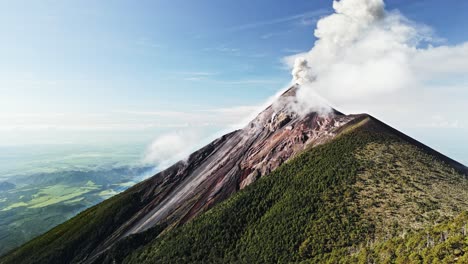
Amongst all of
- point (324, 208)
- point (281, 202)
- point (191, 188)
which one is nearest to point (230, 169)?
point (191, 188)

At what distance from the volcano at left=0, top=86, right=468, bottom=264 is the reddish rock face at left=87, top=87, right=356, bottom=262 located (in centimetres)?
74

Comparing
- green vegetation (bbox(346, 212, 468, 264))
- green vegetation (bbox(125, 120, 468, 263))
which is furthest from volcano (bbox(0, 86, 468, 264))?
green vegetation (bbox(346, 212, 468, 264))

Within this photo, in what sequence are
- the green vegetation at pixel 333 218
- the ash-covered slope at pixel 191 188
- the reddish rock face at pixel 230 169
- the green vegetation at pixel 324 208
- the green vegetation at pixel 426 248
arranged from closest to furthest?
the green vegetation at pixel 426 248 < the green vegetation at pixel 333 218 < the green vegetation at pixel 324 208 < the reddish rock face at pixel 230 169 < the ash-covered slope at pixel 191 188

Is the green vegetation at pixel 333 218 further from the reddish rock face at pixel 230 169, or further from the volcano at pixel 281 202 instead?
the reddish rock face at pixel 230 169

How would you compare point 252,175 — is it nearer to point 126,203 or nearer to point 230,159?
point 230,159

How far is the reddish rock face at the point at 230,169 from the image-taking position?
149 meters

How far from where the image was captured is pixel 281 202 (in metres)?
118

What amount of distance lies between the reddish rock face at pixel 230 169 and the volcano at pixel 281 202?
0.74 meters

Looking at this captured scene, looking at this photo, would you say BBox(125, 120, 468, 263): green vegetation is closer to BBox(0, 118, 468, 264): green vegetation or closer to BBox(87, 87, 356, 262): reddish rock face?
BBox(0, 118, 468, 264): green vegetation

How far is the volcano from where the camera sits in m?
90.6

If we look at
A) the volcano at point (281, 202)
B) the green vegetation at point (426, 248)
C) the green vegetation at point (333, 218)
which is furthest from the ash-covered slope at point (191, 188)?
the green vegetation at point (426, 248)

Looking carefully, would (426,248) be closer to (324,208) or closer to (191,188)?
(324,208)

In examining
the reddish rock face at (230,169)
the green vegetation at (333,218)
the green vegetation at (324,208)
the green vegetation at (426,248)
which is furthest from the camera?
the reddish rock face at (230,169)

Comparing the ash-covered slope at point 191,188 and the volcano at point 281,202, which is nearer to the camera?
the volcano at point 281,202
